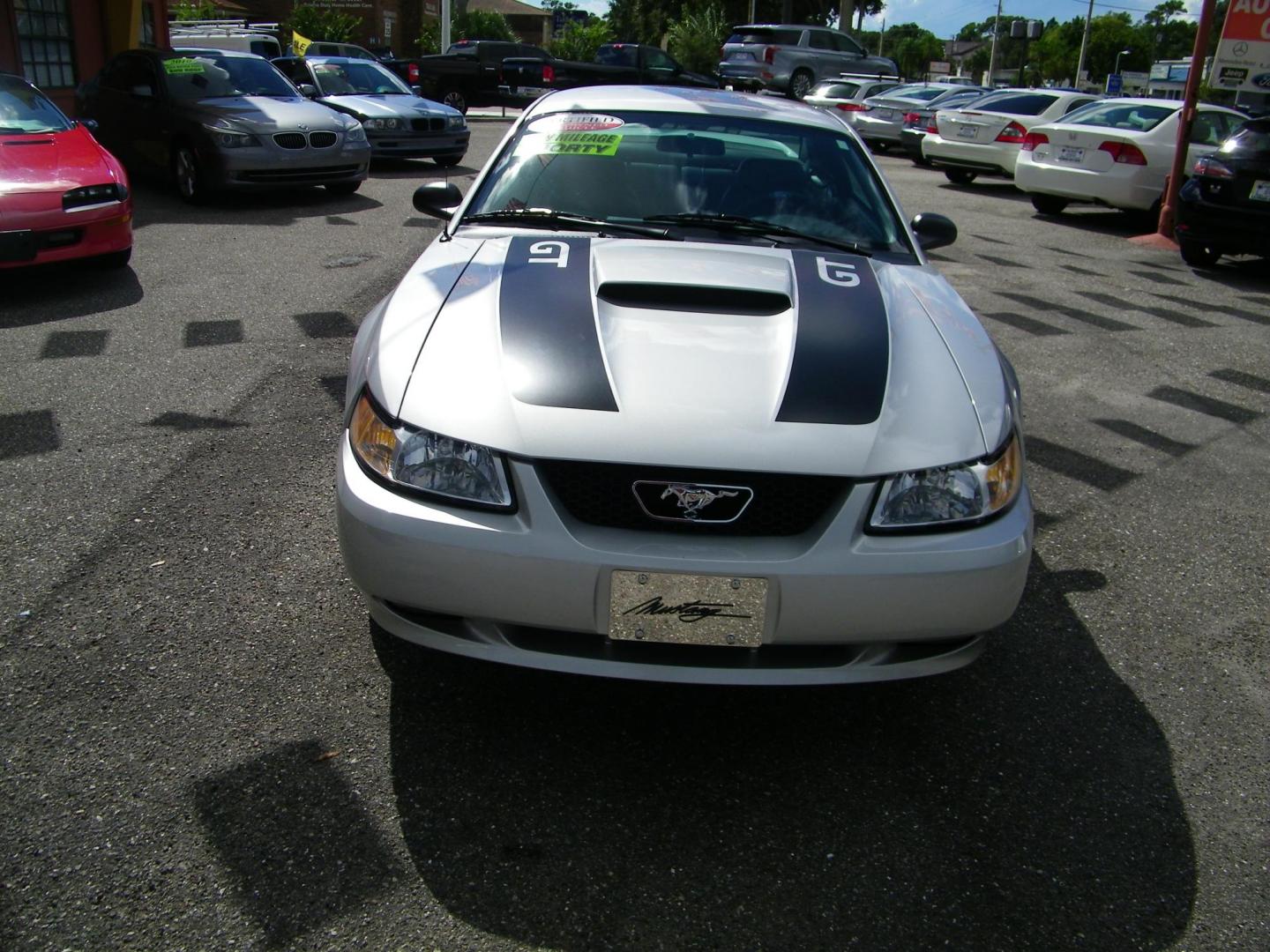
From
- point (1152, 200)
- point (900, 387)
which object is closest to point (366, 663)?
point (900, 387)

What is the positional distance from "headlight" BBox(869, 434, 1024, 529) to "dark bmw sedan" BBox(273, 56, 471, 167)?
12.3 meters

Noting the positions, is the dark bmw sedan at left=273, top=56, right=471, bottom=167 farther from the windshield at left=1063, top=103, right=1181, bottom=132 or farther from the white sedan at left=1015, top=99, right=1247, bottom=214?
the windshield at left=1063, top=103, right=1181, bottom=132

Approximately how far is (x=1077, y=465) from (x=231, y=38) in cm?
1717

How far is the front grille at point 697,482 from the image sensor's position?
248 cm

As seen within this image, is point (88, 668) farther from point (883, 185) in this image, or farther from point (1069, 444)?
point (1069, 444)

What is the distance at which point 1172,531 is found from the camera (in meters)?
4.38

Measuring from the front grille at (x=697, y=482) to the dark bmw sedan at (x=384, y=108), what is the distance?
482 inches

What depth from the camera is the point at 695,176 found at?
12.9 ft

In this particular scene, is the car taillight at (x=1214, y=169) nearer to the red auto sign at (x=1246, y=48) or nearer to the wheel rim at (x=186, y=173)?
the red auto sign at (x=1246, y=48)

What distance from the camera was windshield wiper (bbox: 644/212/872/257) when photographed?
3.71m

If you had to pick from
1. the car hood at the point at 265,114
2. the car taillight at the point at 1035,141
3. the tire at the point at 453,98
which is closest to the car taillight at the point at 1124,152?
the car taillight at the point at 1035,141

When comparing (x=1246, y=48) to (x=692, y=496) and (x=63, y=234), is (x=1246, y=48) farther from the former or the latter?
(x=692, y=496)

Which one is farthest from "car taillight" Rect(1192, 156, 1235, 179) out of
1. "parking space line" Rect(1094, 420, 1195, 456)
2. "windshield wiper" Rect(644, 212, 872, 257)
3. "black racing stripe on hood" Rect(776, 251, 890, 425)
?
"black racing stripe on hood" Rect(776, 251, 890, 425)

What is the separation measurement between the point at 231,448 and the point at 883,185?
279cm
